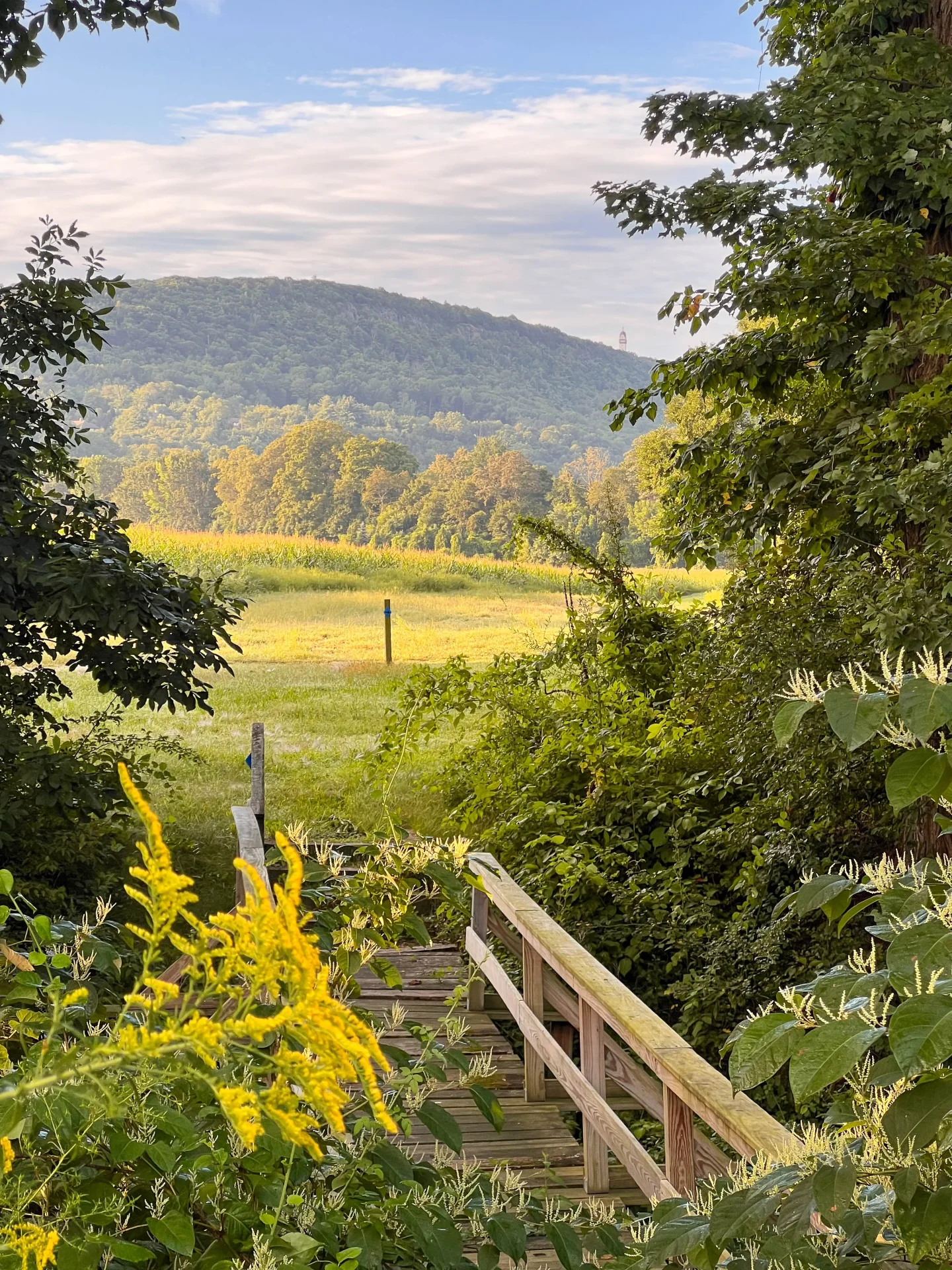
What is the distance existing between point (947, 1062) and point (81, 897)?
536 cm

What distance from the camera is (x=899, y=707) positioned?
84 centimetres

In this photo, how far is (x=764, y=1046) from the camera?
2.92ft

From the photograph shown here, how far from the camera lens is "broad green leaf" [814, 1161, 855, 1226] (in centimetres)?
81

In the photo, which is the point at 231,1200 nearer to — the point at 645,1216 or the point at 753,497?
the point at 645,1216

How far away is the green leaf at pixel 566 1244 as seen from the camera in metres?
1.27

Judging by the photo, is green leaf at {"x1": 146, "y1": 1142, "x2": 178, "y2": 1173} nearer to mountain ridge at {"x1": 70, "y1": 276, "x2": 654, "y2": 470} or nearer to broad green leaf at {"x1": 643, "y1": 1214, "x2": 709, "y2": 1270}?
broad green leaf at {"x1": 643, "y1": 1214, "x2": 709, "y2": 1270}

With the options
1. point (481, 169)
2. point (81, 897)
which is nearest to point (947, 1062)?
point (81, 897)

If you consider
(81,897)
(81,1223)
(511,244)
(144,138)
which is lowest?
(81,897)

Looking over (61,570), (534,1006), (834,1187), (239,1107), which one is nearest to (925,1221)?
(834,1187)

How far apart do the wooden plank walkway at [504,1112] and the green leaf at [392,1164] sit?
0.59 m

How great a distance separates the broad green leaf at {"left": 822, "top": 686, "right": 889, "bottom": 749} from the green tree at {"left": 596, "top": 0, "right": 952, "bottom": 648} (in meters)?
3.03

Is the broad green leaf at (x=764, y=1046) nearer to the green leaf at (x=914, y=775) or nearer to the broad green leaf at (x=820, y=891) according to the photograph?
the broad green leaf at (x=820, y=891)

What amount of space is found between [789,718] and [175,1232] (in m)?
0.73

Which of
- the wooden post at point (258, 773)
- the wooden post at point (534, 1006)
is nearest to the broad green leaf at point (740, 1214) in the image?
the wooden post at point (534, 1006)
